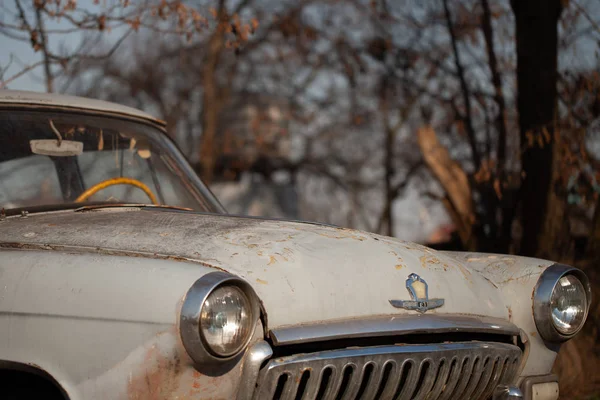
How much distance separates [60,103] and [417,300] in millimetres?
1864

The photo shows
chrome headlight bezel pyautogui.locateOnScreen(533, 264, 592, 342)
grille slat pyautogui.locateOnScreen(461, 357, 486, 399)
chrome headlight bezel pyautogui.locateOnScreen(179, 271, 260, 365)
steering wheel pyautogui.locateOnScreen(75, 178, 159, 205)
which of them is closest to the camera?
chrome headlight bezel pyautogui.locateOnScreen(179, 271, 260, 365)

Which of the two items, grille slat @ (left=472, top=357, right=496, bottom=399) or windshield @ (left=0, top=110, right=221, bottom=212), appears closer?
grille slat @ (left=472, top=357, right=496, bottom=399)

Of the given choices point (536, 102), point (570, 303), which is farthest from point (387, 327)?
point (536, 102)

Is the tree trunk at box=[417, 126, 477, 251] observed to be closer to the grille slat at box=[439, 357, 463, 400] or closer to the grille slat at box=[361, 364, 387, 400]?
the grille slat at box=[439, 357, 463, 400]

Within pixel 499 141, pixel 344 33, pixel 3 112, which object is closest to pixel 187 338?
pixel 3 112

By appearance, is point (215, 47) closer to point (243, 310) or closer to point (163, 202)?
point (163, 202)

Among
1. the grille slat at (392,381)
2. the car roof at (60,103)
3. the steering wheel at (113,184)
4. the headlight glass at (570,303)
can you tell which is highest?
the car roof at (60,103)

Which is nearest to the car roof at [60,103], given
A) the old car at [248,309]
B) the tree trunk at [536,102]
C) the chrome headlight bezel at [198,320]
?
the old car at [248,309]

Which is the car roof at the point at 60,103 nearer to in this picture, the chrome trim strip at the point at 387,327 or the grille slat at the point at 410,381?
the chrome trim strip at the point at 387,327

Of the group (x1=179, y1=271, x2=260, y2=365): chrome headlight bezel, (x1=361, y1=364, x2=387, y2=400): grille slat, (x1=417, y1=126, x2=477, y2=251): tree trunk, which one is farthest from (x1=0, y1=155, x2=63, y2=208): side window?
(x1=417, y1=126, x2=477, y2=251): tree trunk

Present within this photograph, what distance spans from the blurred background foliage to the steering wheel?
2.48 m

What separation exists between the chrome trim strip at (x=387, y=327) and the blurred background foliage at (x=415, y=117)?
2.15 m

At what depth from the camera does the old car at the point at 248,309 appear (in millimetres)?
2041

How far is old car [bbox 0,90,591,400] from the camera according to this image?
6.70ft
